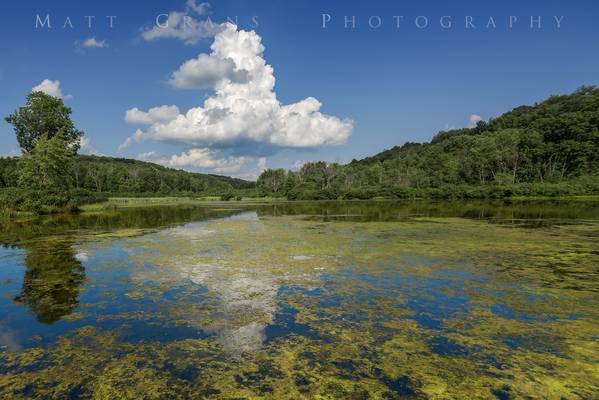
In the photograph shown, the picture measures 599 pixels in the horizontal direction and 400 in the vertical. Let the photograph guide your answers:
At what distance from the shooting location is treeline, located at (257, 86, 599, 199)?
6519cm

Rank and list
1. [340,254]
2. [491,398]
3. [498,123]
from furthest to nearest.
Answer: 1. [498,123]
2. [340,254]
3. [491,398]

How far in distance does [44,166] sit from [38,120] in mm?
13026

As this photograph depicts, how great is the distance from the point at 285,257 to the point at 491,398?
26.8 ft

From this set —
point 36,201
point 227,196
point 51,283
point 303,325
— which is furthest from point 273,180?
point 303,325

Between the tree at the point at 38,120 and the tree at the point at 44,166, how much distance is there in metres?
6.15

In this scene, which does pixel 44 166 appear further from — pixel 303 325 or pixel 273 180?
pixel 273 180

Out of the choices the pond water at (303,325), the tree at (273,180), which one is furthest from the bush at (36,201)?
the tree at (273,180)

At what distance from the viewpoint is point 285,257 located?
11508 millimetres

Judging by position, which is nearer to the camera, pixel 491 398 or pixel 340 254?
pixel 491 398

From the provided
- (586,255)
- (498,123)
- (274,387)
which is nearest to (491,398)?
(274,387)

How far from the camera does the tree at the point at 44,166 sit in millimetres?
34906

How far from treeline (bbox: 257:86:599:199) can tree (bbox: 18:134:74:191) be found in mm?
54821

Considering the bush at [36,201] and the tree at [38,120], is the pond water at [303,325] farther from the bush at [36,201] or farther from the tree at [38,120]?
the tree at [38,120]

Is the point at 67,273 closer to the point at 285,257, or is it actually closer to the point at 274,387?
the point at 285,257
